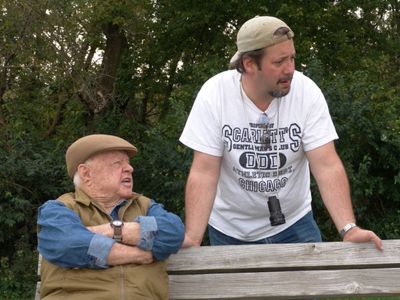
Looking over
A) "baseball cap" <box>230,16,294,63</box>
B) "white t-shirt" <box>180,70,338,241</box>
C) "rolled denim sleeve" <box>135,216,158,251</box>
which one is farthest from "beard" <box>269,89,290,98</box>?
"rolled denim sleeve" <box>135,216,158,251</box>

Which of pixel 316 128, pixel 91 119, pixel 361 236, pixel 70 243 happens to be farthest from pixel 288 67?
pixel 91 119

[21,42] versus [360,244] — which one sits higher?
[21,42]

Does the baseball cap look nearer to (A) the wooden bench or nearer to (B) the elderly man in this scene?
(B) the elderly man

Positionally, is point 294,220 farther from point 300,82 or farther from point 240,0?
point 240,0

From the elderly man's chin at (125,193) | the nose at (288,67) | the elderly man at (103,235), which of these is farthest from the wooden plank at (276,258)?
the nose at (288,67)

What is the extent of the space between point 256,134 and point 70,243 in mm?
992

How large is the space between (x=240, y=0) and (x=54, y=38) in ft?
22.9

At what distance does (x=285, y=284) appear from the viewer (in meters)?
3.70

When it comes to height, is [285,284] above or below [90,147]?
below

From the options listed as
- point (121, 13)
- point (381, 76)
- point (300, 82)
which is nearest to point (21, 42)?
point (121, 13)

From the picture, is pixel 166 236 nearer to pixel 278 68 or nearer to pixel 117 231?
pixel 117 231

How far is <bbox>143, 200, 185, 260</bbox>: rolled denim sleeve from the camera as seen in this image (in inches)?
135

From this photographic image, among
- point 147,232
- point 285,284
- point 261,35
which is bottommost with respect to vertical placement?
point 285,284

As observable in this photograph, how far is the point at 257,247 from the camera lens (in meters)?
3.72
